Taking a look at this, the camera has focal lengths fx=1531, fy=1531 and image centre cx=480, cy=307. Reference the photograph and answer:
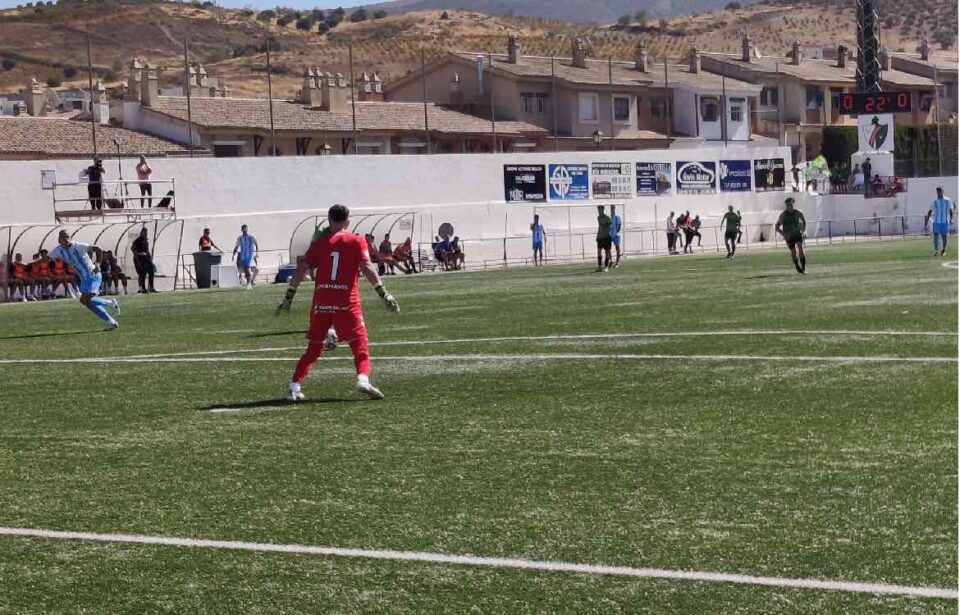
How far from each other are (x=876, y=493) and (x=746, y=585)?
6.85 feet

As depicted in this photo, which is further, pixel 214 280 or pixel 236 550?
pixel 214 280

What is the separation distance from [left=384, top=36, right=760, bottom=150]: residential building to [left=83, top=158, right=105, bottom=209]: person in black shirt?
35.1 m

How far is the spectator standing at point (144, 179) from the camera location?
47938 millimetres

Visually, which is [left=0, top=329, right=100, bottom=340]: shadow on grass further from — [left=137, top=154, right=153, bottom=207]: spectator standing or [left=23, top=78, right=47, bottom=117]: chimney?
[left=23, top=78, right=47, bottom=117]: chimney

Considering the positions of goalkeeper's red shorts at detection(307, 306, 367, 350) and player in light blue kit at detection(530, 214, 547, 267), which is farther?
player in light blue kit at detection(530, 214, 547, 267)

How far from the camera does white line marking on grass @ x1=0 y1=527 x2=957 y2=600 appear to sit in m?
6.42


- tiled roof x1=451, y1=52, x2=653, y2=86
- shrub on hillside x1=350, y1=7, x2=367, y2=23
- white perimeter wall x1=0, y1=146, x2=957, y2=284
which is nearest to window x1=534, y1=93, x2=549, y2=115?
tiled roof x1=451, y1=52, x2=653, y2=86

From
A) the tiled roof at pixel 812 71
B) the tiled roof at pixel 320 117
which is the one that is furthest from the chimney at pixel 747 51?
the tiled roof at pixel 320 117

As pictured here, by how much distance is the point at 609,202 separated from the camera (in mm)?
63500

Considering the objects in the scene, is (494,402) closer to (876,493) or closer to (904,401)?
(904,401)

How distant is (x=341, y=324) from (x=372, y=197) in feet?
143

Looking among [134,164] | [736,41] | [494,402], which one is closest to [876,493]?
[494,402]

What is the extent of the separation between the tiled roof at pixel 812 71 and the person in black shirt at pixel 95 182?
59965mm

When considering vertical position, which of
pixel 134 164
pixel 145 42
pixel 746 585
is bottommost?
pixel 746 585
